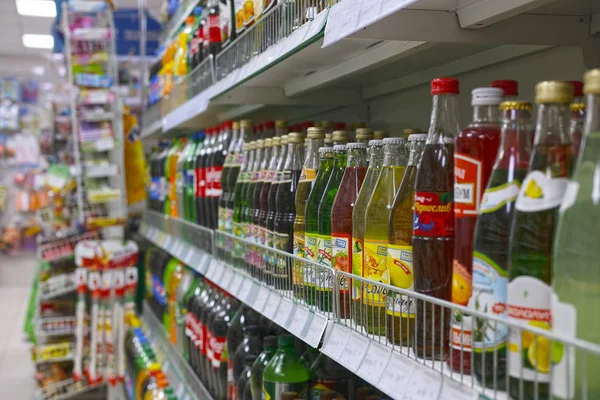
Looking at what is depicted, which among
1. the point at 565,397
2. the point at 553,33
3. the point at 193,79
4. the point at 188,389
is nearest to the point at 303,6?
the point at 553,33

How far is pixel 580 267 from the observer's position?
2.17 ft

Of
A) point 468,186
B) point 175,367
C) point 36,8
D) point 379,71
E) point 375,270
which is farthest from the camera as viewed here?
point 36,8

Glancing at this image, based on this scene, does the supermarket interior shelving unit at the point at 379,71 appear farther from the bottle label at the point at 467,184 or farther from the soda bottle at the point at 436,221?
the bottle label at the point at 467,184

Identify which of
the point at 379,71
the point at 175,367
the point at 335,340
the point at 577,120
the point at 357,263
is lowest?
the point at 175,367

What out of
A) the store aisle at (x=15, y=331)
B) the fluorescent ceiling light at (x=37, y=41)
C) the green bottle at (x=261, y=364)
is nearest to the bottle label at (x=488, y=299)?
the green bottle at (x=261, y=364)

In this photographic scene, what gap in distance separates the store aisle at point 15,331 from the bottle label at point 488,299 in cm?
424

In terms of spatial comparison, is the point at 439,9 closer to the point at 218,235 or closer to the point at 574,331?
the point at 574,331

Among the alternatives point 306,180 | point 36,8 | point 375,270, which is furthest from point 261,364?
point 36,8

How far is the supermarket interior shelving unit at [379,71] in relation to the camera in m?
0.96

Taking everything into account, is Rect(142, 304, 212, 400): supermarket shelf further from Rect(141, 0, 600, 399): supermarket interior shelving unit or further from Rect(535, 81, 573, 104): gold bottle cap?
Rect(535, 81, 573, 104): gold bottle cap

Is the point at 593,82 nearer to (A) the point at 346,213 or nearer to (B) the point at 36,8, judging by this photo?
(A) the point at 346,213

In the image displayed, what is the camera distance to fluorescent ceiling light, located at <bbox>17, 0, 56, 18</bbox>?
7359mm

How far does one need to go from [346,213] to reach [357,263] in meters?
0.11

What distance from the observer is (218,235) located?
2.23 m
